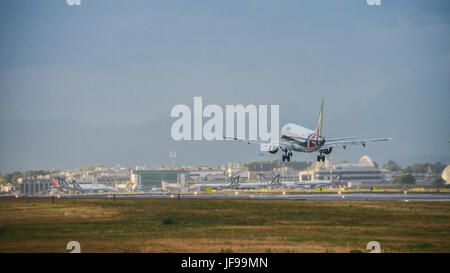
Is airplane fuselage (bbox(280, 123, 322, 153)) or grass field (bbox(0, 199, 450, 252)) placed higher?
airplane fuselage (bbox(280, 123, 322, 153))

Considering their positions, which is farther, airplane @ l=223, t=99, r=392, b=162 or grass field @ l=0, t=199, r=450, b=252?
airplane @ l=223, t=99, r=392, b=162

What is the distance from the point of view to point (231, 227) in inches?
2657

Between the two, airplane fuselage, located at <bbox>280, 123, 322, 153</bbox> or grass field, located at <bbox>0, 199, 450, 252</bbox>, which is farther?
airplane fuselage, located at <bbox>280, 123, 322, 153</bbox>

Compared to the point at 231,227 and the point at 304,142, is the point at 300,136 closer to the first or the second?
the point at 304,142

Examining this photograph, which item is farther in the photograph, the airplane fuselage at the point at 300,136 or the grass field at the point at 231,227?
the airplane fuselage at the point at 300,136

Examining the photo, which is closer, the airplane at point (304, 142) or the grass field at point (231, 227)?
the grass field at point (231, 227)

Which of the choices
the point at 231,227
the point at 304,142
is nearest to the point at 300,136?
the point at 304,142

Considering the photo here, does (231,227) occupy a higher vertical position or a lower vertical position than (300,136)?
lower

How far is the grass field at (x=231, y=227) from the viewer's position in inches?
2105

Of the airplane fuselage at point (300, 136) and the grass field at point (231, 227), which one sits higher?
the airplane fuselage at point (300, 136)

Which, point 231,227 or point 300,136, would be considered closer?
point 231,227

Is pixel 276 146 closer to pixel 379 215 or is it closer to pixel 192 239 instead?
pixel 379 215

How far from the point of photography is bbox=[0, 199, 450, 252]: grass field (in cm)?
5347
